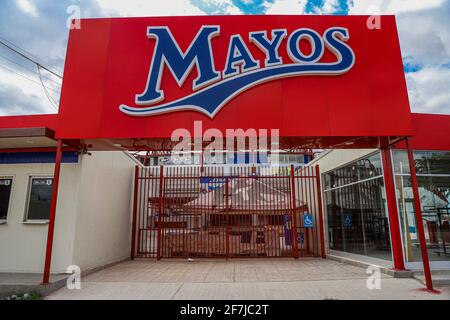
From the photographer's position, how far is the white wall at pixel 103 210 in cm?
809

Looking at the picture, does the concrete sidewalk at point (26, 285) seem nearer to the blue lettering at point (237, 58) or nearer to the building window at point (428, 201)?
the blue lettering at point (237, 58)

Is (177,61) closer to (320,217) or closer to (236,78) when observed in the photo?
(236,78)

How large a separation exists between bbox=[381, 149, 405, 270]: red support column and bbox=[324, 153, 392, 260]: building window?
405mm

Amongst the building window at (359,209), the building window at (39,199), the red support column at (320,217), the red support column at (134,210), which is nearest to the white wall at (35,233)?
the building window at (39,199)

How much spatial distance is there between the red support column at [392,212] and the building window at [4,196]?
9.93m

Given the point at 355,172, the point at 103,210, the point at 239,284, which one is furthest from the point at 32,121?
the point at 355,172

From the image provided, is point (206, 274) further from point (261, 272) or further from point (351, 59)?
point (351, 59)

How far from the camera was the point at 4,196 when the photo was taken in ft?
27.3

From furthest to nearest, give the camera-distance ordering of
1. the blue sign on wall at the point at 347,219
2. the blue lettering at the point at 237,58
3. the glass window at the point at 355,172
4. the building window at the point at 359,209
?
the blue sign on wall at the point at 347,219
the glass window at the point at 355,172
the building window at the point at 359,209
the blue lettering at the point at 237,58

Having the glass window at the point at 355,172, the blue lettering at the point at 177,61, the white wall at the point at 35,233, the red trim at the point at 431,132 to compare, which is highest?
the blue lettering at the point at 177,61

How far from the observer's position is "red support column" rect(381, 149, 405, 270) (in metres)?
7.38

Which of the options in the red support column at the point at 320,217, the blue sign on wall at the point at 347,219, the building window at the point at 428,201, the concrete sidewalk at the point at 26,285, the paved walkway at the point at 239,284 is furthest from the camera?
the red support column at the point at 320,217

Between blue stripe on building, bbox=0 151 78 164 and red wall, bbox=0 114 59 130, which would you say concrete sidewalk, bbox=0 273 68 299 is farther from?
red wall, bbox=0 114 59 130
